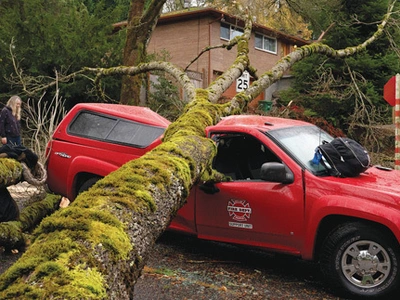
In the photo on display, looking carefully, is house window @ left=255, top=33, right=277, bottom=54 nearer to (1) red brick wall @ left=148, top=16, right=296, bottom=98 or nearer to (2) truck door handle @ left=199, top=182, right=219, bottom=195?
(1) red brick wall @ left=148, top=16, right=296, bottom=98

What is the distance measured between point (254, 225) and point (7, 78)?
12.5 metres

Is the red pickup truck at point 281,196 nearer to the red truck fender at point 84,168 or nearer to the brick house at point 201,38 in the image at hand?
the red truck fender at point 84,168

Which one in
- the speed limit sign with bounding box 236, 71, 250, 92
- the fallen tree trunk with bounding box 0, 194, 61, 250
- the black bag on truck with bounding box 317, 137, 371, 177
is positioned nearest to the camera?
the black bag on truck with bounding box 317, 137, 371, 177

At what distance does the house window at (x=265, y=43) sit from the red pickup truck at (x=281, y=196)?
24.7m

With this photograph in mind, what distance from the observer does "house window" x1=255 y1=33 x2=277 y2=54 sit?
30.3 meters

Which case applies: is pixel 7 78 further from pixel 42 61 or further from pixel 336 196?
pixel 336 196

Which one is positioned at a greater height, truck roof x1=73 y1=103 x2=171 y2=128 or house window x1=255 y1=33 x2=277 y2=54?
truck roof x1=73 y1=103 x2=171 y2=128

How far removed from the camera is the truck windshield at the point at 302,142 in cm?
502

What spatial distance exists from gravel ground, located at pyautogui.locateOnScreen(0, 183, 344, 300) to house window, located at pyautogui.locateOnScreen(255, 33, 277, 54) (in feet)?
83.7

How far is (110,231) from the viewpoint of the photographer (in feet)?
8.68

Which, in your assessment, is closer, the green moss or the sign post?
the green moss

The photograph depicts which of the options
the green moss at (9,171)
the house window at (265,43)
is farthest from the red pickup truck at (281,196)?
the house window at (265,43)

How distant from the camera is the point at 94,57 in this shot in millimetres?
16391

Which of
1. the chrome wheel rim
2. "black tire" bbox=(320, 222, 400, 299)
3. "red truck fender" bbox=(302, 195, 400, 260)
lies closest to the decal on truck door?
"red truck fender" bbox=(302, 195, 400, 260)
